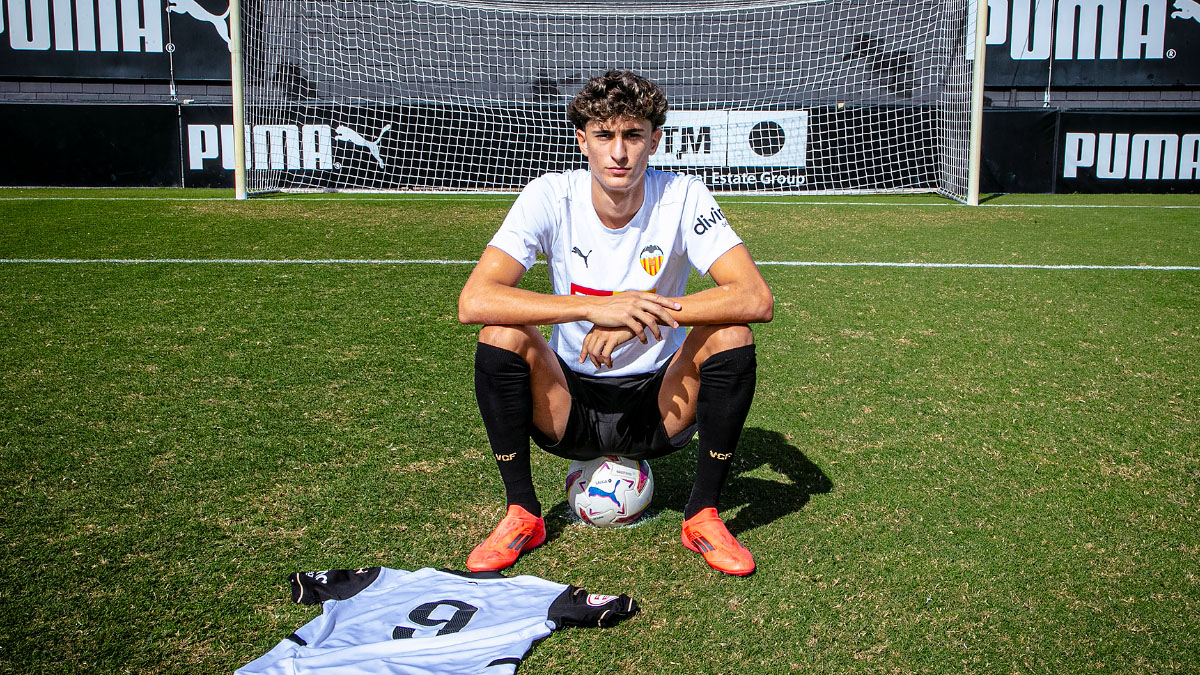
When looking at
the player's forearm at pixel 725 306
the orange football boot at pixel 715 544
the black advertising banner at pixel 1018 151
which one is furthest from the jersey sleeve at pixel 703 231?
the black advertising banner at pixel 1018 151

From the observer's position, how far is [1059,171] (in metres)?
13.3

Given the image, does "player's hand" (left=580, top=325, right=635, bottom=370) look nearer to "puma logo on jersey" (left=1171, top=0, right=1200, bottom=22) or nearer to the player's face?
the player's face

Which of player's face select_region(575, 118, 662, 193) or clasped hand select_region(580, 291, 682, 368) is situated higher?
player's face select_region(575, 118, 662, 193)

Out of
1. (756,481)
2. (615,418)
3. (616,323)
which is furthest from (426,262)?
(616,323)

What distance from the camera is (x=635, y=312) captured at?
236 cm

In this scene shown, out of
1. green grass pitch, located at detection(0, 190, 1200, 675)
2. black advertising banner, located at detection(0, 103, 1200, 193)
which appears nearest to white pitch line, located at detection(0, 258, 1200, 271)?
green grass pitch, located at detection(0, 190, 1200, 675)

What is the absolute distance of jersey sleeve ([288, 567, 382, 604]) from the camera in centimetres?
225

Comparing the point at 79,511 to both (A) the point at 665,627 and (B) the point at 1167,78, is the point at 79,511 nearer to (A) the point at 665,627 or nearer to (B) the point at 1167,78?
(A) the point at 665,627

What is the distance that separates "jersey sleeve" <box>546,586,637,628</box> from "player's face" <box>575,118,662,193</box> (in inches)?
44.2

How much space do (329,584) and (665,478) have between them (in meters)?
1.23

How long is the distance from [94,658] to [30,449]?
150 centimetres

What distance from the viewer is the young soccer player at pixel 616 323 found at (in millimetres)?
2445

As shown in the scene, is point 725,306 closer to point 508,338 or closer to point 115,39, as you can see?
point 508,338

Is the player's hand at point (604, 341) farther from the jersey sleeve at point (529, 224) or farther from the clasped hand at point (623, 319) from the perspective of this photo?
the jersey sleeve at point (529, 224)
